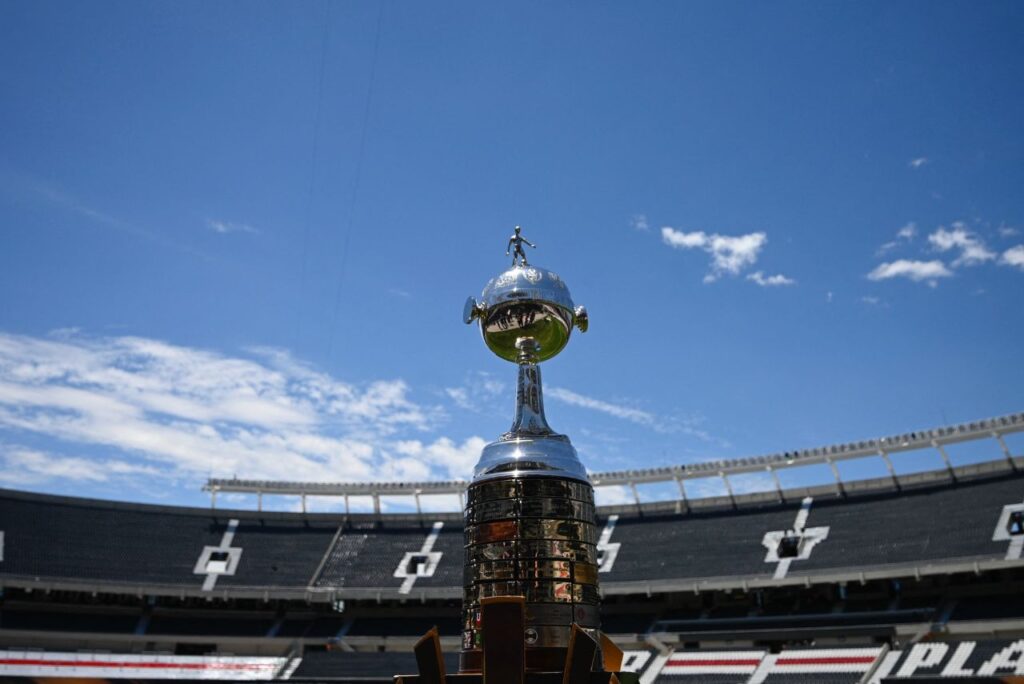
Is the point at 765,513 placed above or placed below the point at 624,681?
above

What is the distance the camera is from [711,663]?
103 ft

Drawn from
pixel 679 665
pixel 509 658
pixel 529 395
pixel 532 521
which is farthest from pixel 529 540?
pixel 679 665

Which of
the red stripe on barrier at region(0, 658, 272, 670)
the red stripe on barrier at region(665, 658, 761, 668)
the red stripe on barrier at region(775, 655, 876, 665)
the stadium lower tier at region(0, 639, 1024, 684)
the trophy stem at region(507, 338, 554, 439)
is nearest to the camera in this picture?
the trophy stem at region(507, 338, 554, 439)

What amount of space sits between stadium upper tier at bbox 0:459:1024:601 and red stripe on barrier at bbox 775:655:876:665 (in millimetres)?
3347

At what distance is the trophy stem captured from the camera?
28.3 ft

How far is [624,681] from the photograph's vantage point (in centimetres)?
709

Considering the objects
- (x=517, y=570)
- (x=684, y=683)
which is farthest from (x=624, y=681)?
(x=684, y=683)

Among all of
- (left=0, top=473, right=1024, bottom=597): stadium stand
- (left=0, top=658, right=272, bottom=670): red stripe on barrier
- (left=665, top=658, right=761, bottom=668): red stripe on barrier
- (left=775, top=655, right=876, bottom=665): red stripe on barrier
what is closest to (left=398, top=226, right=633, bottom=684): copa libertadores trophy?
(left=775, top=655, right=876, bottom=665): red stripe on barrier

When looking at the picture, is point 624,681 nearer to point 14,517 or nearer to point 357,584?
point 357,584

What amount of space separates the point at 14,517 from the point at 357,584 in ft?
50.6

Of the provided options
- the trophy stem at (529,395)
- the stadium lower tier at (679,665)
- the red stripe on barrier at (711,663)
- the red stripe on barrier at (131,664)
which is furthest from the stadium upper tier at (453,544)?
the trophy stem at (529,395)

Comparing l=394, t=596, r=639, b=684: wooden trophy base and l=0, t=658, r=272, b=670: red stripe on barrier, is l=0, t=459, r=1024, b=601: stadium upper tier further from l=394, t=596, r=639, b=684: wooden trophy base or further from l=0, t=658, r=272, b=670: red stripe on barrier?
l=394, t=596, r=639, b=684: wooden trophy base

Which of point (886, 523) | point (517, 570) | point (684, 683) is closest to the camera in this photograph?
point (517, 570)

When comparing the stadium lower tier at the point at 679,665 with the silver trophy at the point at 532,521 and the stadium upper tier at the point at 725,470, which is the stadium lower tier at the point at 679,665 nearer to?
the stadium upper tier at the point at 725,470
